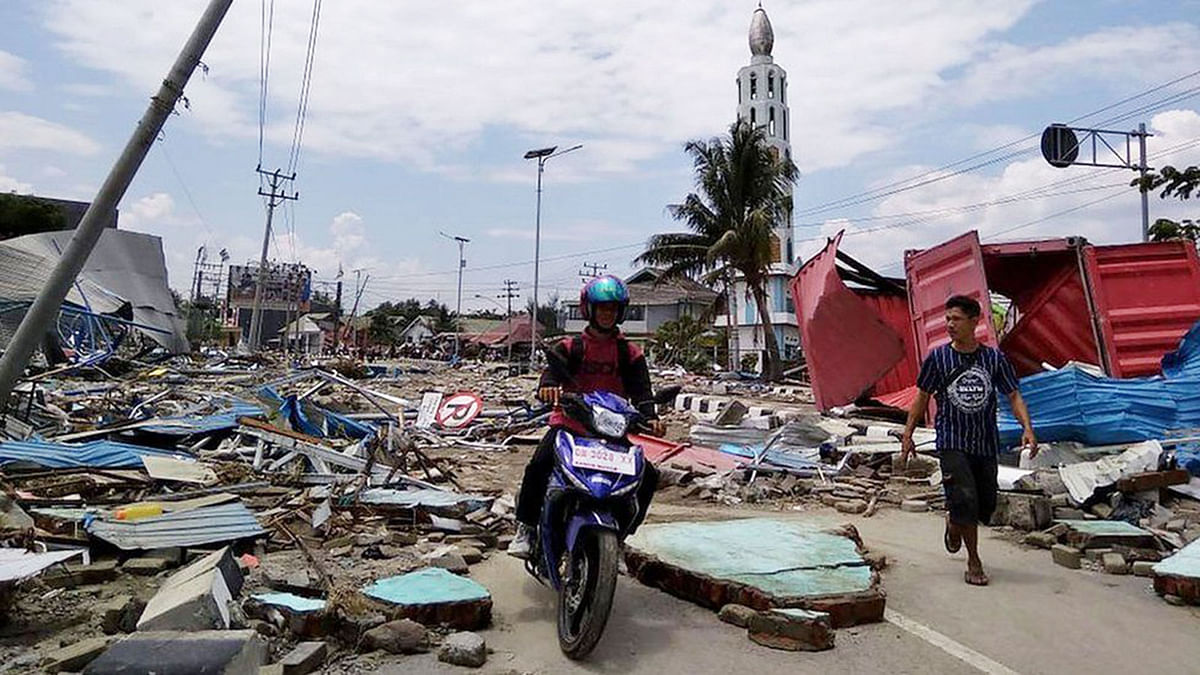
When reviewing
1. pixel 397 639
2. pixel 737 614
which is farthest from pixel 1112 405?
pixel 397 639

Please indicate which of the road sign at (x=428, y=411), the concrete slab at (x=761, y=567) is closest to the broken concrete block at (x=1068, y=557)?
the concrete slab at (x=761, y=567)

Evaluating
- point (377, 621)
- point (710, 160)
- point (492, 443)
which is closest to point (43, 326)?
point (377, 621)

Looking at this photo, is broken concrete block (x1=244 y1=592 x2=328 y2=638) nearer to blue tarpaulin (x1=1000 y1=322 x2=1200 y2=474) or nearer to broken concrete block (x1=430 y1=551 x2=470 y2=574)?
broken concrete block (x1=430 y1=551 x2=470 y2=574)

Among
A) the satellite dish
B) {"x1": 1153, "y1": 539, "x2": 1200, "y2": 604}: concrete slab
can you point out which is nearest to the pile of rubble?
{"x1": 1153, "y1": 539, "x2": 1200, "y2": 604}: concrete slab

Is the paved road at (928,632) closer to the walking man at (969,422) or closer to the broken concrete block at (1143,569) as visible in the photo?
the broken concrete block at (1143,569)

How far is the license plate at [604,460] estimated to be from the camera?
12.5ft

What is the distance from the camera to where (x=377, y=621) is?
3.88m

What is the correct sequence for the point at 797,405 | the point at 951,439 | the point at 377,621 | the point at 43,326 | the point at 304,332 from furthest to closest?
the point at 304,332 < the point at 797,405 < the point at 43,326 < the point at 951,439 < the point at 377,621

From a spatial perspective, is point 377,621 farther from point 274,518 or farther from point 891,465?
point 891,465

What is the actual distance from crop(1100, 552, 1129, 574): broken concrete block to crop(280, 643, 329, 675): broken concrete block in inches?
178

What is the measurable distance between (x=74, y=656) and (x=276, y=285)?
228 feet

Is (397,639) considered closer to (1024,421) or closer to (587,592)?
(587,592)

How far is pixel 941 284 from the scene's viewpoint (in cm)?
1095

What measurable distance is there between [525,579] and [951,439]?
2627 mm
